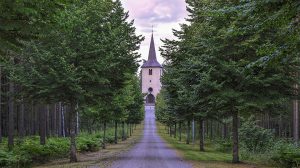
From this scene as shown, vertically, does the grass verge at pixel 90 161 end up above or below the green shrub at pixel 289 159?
below

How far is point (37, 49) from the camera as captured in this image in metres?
22.6

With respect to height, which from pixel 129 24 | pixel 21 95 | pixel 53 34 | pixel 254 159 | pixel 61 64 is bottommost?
pixel 254 159

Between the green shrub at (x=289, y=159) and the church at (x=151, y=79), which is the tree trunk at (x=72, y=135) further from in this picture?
the church at (x=151, y=79)

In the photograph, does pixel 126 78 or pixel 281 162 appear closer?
pixel 281 162

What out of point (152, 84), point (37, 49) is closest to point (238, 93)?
point (37, 49)

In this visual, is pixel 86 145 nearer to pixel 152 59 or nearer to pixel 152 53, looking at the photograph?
pixel 152 59

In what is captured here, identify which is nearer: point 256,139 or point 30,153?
point 30,153

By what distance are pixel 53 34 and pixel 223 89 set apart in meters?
8.89

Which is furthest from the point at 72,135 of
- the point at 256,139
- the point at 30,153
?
the point at 256,139

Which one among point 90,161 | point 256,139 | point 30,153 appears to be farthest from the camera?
point 256,139

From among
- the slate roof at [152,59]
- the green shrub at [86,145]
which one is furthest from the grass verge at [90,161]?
the slate roof at [152,59]

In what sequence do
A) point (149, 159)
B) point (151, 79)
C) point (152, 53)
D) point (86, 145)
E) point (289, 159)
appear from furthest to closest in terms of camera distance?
point (152, 53) → point (151, 79) → point (86, 145) → point (149, 159) → point (289, 159)

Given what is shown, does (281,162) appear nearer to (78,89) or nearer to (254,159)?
(254,159)

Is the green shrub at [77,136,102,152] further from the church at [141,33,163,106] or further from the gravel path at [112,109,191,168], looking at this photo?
the church at [141,33,163,106]
